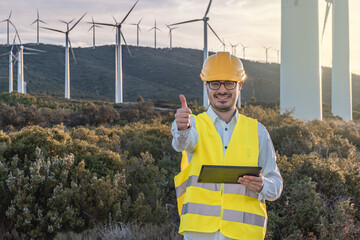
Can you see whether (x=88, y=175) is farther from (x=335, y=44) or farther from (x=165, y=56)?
(x=165, y=56)

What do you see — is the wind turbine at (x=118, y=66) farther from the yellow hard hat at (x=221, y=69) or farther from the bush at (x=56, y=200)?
the yellow hard hat at (x=221, y=69)

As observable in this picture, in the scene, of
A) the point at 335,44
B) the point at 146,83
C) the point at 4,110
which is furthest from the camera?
the point at 146,83

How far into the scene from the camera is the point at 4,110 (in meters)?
19.4

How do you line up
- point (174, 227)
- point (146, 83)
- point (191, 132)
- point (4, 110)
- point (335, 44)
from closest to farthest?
point (191, 132)
point (174, 227)
point (4, 110)
point (335, 44)
point (146, 83)

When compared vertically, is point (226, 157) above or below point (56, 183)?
above

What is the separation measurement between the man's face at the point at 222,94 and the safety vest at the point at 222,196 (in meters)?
0.14

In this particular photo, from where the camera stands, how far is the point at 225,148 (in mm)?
2912

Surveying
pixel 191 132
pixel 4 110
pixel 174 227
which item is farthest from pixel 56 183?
pixel 4 110

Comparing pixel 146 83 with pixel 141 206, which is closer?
pixel 141 206

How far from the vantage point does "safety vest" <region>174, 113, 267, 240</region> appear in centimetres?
277

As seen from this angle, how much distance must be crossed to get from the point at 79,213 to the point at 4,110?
51.3 feet

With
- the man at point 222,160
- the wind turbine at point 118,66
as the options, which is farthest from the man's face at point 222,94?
the wind turbine at point 118,66

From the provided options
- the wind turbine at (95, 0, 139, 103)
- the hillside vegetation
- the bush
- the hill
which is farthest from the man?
the hill

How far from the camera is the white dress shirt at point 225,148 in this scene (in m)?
2.73
